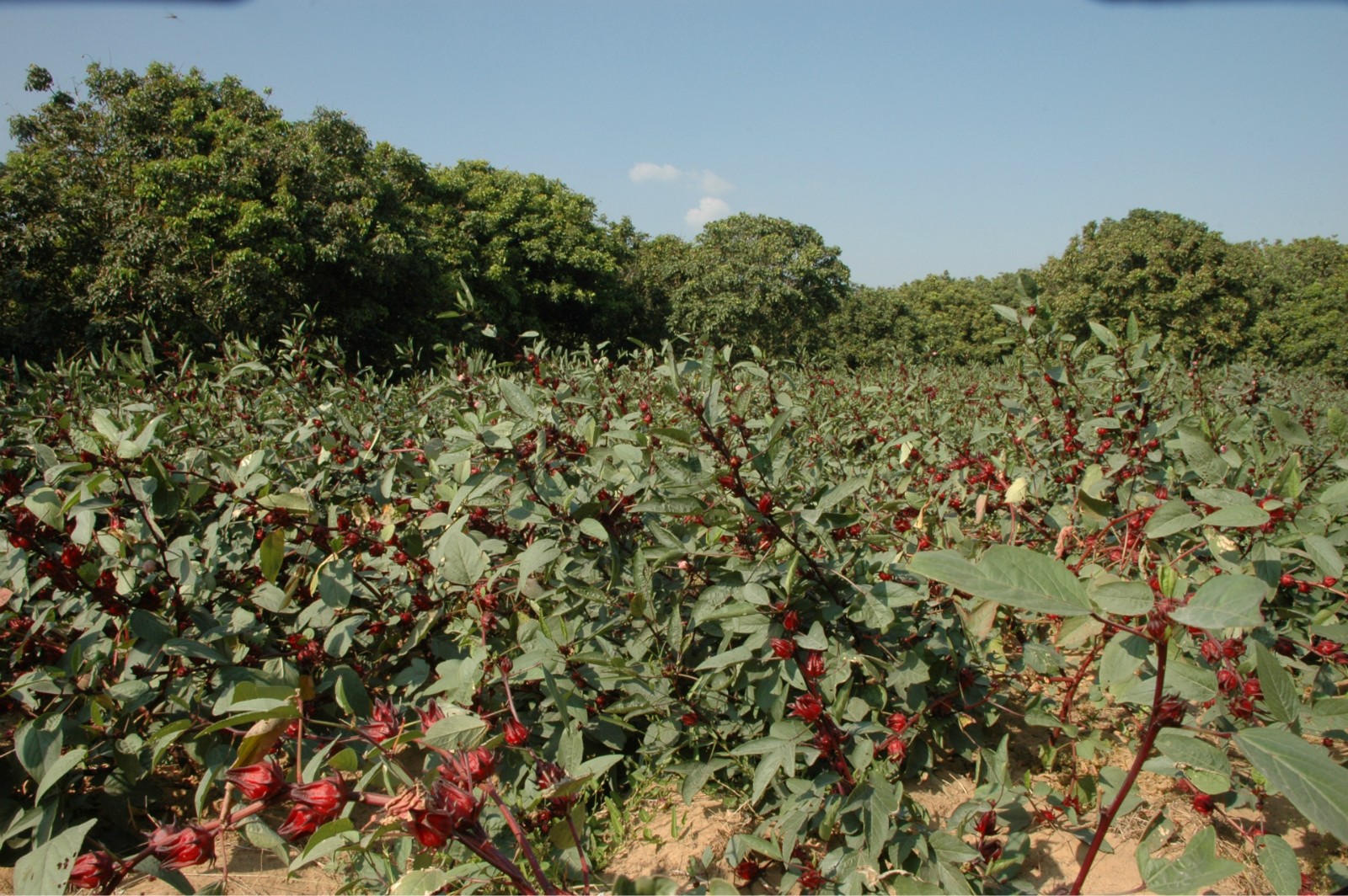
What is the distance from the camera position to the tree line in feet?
38.3

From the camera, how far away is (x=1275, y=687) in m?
0.71

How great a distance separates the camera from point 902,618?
147cm

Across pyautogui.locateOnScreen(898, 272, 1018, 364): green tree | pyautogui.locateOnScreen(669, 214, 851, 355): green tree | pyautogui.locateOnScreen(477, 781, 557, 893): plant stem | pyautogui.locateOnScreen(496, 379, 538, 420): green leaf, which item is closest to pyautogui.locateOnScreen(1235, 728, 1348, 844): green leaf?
pyautogui.locateOnScreen(477, 781, 557, 893): plant stem

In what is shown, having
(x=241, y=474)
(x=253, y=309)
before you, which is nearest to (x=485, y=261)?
(x=253, y=309)

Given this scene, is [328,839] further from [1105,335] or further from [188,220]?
[188,220]

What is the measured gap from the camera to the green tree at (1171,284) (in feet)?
61.7

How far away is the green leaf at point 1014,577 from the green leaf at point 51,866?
104 cm

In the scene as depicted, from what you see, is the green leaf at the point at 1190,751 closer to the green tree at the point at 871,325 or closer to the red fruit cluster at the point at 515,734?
the red fruit cluster at the point at 515,734

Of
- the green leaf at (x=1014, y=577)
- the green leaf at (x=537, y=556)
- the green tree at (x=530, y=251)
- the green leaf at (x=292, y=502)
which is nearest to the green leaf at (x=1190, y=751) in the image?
the green leaf at (x=1014, y=577)

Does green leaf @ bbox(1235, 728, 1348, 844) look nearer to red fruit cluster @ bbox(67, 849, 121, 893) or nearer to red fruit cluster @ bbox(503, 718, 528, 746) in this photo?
red fruit cluster @ bbox(503, 718, 528, 746)

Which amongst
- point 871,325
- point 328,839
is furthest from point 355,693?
point 871,325

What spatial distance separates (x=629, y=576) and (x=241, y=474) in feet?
2.76

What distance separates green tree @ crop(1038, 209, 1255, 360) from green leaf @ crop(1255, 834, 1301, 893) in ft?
66.1

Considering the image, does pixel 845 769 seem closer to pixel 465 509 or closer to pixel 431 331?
pixel 465 509
